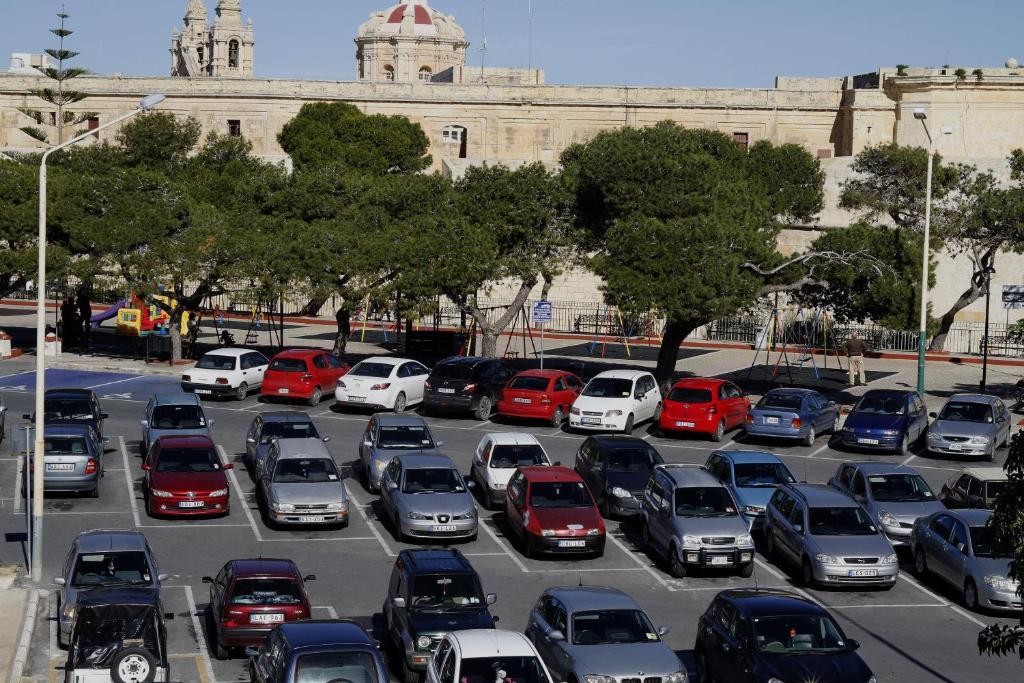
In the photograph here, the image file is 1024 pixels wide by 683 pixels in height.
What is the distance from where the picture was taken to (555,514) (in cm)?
2466

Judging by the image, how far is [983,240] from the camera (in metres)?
48.4

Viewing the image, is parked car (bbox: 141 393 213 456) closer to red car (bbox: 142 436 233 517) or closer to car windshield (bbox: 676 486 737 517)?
red car (bbox: 142 436 233 517)

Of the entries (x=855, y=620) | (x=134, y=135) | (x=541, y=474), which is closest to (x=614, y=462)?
(x=541, y=474)

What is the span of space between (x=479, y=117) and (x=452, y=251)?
2081 inches

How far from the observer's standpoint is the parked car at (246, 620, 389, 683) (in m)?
15.5

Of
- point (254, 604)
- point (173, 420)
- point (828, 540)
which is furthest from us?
point (173, 420)

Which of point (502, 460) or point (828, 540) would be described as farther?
point (502, 460)

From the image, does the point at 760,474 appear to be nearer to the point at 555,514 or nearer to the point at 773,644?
the point at 555,514

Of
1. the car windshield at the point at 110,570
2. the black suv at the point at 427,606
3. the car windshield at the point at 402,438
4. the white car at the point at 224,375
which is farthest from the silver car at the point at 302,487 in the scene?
the white car at the point at 224,375

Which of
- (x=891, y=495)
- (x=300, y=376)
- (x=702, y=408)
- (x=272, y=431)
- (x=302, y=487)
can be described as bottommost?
(x=302, y=487)

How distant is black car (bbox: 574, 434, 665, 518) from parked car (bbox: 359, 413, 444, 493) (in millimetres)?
3369

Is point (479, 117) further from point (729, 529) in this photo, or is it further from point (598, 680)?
point (598, 680)

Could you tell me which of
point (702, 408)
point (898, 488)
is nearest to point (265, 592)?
point (898, 488)

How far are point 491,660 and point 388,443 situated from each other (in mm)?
14450
